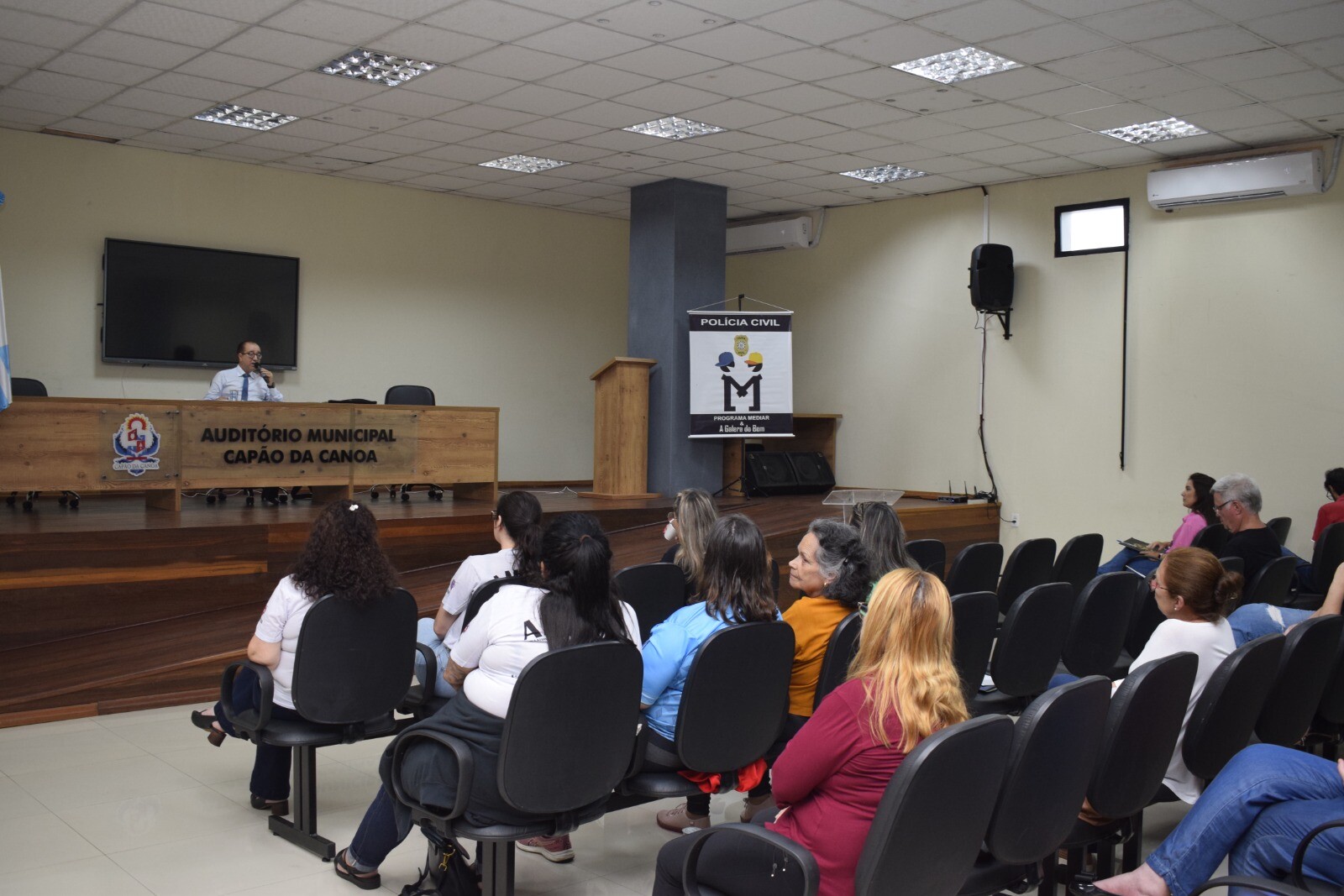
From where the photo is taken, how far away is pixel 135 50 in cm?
700

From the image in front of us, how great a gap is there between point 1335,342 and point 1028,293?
2.63 meters

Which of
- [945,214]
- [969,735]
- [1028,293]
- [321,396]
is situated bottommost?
[969,735]

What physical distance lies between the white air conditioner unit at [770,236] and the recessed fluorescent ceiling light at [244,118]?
5.25m

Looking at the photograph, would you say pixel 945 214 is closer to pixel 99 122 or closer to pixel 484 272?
pixel 484 272

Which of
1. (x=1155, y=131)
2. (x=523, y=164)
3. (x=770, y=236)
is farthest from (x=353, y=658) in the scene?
(x=770, y=236)

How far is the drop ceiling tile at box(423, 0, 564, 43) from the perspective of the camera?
618 centimetres

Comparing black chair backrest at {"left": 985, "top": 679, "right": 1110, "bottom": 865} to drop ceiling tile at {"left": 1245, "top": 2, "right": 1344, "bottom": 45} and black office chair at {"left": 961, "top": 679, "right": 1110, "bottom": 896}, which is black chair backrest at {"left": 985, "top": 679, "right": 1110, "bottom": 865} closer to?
black office chair at {"left": 961, "top": 679, "right": 1110, "bottom": 896}

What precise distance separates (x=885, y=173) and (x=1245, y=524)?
17.0ft

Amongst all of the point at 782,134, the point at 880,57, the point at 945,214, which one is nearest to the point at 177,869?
the point at 880,57

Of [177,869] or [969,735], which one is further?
[177,869]

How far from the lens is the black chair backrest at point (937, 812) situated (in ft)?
6.69

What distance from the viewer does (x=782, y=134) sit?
346 inches

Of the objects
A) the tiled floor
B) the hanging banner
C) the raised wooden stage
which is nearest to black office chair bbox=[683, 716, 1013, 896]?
the tiled floor

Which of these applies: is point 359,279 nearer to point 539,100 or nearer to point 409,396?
point 409,396
